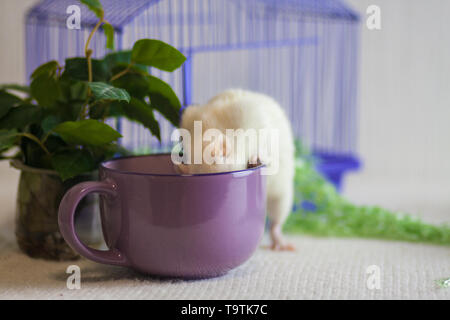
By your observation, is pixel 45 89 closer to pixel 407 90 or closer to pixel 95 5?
pixel 95 5

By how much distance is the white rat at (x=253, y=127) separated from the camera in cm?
65

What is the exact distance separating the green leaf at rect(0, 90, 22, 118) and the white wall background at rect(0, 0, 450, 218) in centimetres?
77

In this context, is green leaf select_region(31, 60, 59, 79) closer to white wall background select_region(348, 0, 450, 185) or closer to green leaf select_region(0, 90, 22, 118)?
green leaf select_region(0, 90, 22, 118)

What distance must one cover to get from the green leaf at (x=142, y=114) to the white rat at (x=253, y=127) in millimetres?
38

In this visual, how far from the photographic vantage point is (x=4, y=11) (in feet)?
4.84

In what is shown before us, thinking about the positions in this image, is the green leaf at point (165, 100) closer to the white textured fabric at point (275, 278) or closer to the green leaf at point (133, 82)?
the green leaf at point (133, 82)

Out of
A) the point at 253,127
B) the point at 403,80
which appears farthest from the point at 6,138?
the point at 403,80

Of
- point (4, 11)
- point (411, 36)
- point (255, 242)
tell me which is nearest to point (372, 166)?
point (411, 36)

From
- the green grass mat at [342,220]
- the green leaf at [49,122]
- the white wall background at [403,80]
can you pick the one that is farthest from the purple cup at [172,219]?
the white wall background at [403,80]

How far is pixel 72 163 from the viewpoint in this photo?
0.65 meters

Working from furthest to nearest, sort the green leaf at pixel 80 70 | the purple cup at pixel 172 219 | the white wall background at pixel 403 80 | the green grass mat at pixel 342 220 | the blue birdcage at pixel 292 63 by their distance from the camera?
the white wall background at pixel 403 80 < the blue birdcage at pixel 292 63 < the green grass mat at pixel 342 220 < the green leaf at pixel 80 70 < the purple cup at pixel 172 219

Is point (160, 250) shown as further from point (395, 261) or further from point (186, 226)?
point (395, 261)

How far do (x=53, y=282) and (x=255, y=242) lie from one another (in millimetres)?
240

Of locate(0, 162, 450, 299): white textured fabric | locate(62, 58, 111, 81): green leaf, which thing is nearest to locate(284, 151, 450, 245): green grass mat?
locate(0, 162, 450, 299): white textured fabric
